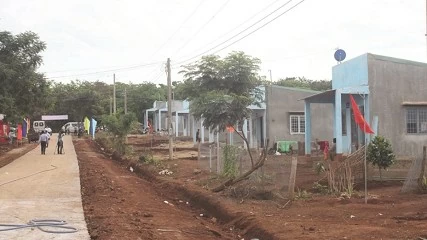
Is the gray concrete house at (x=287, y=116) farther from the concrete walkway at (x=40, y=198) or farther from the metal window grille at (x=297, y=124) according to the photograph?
the concrete walkway at (x=40, y=198)

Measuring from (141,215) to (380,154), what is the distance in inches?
287

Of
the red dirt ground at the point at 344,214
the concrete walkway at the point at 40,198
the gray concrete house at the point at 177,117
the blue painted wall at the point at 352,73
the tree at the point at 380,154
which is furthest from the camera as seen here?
the gray concrete house at the point at 177,117

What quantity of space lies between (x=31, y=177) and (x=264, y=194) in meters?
11.0

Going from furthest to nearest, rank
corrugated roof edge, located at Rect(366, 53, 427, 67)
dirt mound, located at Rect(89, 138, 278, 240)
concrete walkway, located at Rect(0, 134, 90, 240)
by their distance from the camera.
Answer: corrugated roof edge, located at Rect(366, 53, 427, 67)
dirt mound, located at Rect(89, 138, 278, 240)
concrete walkway, located at Rect(0, 134, 90, 240)

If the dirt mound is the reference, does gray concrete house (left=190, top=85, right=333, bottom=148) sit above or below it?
above

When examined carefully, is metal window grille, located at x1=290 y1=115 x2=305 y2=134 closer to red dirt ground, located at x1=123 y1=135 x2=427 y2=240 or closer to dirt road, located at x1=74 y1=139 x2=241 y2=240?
dirt road, located at x1=74 y1=139 x2=241 y2=240

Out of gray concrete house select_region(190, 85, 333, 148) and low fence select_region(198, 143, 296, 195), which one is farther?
gray concrete house select_region(190, 85, 333, 148)

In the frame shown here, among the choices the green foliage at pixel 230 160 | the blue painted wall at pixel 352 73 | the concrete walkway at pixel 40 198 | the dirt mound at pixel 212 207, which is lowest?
the dirt mound at pixel 212 207

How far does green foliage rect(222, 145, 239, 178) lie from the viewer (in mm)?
15930

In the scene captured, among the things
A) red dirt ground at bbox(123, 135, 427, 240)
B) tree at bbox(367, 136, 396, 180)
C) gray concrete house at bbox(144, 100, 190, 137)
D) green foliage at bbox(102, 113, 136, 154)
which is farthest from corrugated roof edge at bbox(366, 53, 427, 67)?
gray concrete house at bbox(144, 100, 190, 137)

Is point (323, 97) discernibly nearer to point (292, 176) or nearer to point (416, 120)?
point (416, 120)

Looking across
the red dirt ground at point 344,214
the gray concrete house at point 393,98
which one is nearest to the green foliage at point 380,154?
the red dirt ground at point 344,214

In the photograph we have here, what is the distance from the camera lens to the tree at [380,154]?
14.9m

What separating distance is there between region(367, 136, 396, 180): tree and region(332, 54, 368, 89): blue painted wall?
8.27 metres
